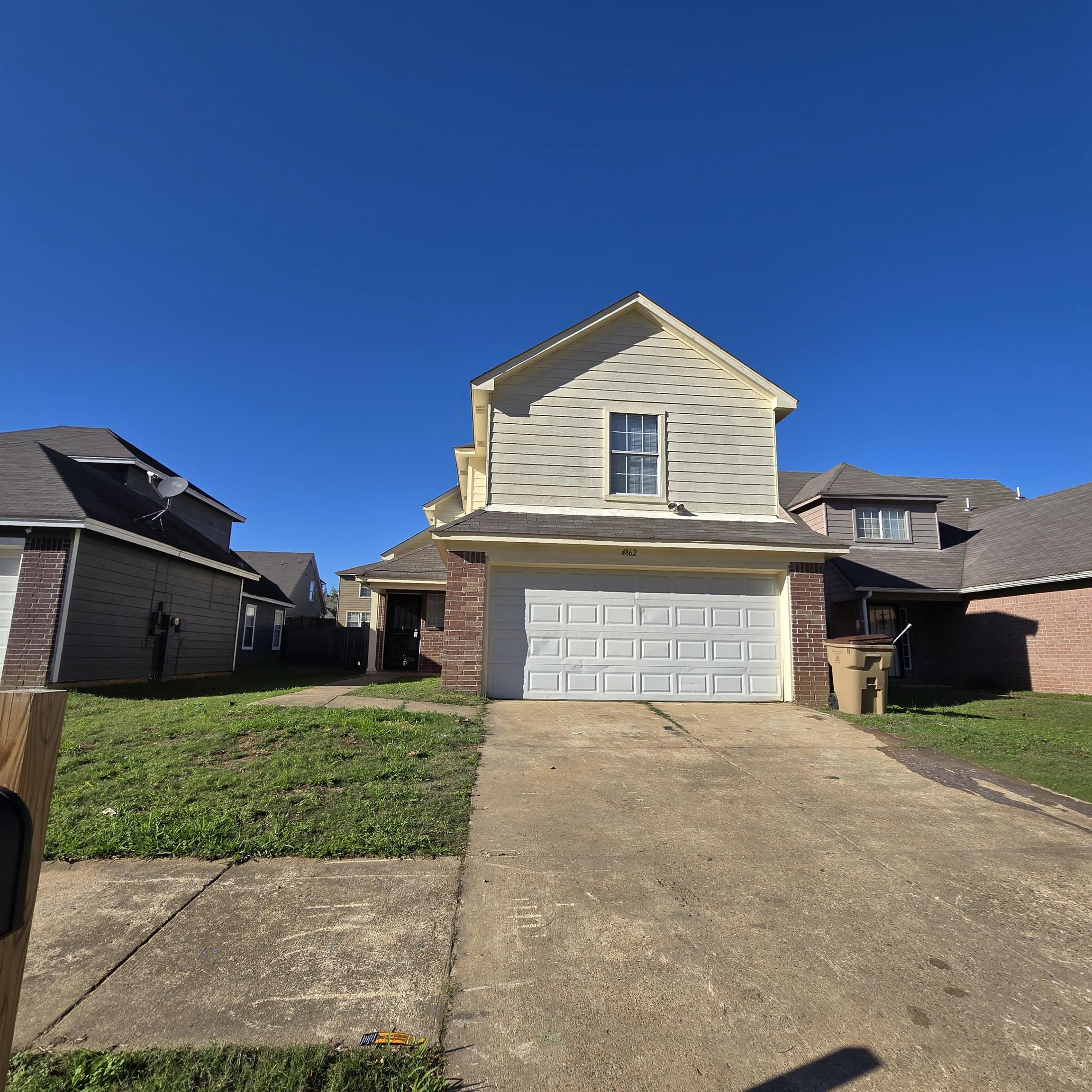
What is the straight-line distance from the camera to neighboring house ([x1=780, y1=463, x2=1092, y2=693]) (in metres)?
14.5

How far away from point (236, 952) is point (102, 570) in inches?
463

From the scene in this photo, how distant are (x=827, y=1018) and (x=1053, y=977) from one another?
119 centimetres

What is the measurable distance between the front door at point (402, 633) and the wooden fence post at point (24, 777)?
16.8m

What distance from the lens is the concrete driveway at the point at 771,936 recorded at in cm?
215

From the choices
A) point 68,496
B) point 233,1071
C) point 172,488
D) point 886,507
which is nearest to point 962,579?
point 886,507

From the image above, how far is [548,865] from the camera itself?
368 centimetres

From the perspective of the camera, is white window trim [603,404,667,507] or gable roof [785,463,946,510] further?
gable roof [785,463,946,510]

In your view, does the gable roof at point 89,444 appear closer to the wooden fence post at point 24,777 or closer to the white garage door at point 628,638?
the white garage door at point 628,638

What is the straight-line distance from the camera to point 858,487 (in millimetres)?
18766

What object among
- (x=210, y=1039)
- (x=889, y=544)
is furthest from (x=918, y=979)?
(x=889, y=544)

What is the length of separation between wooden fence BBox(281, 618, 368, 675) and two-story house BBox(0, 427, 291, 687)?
322 cm

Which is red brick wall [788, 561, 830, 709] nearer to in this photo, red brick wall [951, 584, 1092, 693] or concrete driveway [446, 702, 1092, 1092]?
concrete driveway [446, 702, 1092, 1092]

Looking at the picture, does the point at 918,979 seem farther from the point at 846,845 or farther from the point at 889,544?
the point at 889,544

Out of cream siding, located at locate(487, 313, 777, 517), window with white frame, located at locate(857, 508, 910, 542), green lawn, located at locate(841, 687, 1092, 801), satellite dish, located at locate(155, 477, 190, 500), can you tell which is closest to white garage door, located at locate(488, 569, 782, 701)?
cream siding, located at locate(487, 313, 777, 517)
